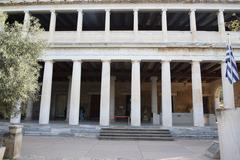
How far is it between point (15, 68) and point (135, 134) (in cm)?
765

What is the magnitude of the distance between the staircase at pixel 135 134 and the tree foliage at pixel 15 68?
577 centimetres

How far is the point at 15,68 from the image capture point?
277 inches

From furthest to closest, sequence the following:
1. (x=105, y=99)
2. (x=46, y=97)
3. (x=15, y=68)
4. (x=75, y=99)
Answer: (x=46, y=97)
(x=75, y=99)
(x=105, y=99)
(x=15, y=68)

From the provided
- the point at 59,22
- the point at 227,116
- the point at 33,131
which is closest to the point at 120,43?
the point at 59,22

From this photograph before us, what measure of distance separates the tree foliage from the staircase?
18.9ft

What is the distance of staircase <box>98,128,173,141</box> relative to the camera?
12.0 meters

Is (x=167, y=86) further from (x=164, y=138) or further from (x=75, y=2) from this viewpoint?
(x=75, y=2)

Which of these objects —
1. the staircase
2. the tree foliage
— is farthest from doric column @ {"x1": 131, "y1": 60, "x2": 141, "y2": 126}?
the tree foliage

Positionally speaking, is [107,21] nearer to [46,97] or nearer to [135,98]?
[135,98]

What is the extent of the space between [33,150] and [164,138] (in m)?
6.97

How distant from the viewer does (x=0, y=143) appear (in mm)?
7000

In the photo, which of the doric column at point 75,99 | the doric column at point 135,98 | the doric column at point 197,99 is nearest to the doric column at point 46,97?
the doric column at point 75,99

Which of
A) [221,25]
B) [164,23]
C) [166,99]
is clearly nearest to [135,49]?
[164,23]

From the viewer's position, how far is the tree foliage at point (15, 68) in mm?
6770
